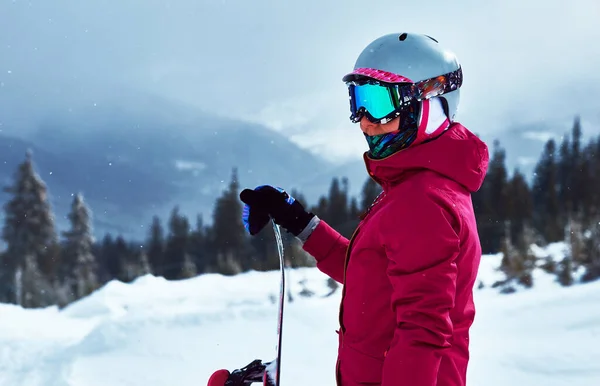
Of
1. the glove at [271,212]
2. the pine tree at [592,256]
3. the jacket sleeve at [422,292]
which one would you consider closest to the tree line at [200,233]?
the pine tree at [592,256]

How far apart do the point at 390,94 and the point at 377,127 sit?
94mm

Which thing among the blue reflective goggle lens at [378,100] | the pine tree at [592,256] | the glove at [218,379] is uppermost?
the pine tree at [592,256]

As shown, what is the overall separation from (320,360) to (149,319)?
2.02 metres

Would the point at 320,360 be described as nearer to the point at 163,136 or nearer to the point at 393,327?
the point at 393,327

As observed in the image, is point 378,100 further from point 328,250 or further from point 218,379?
point 218,379

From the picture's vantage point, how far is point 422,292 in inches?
44.7

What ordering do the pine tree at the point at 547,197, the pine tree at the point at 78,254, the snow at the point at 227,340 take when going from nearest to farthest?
the snow at the point at 227,340, the pine tree at the point at 78,254, the pine tree at the point at 547,197

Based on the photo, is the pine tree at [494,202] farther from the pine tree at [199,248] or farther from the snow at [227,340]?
the pine tree at [199,248]

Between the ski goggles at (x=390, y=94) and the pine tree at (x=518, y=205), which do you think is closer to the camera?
the ski goggles at (x=390, y=94)

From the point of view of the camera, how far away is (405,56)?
143 cm

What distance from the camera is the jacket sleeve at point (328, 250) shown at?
6.06ft

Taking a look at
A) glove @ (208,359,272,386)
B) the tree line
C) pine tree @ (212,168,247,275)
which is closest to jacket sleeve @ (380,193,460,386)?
glove @ (208,359,272,386)

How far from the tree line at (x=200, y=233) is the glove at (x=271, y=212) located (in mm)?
9542

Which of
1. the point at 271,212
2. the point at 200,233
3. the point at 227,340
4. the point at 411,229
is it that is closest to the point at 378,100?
the point at 411,229
